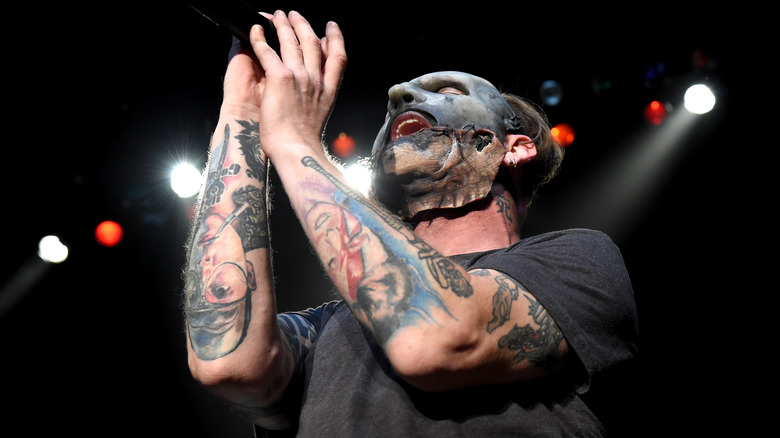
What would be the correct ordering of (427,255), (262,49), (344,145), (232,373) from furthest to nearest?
(344,145) → (262,49) → (232,373) → (427,255)

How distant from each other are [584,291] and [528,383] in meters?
0.27

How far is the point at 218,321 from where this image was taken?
1507mm

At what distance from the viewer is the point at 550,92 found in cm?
451

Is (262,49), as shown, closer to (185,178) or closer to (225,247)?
(225,247)

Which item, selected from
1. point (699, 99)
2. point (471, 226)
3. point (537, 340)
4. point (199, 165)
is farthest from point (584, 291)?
point (199, 165)

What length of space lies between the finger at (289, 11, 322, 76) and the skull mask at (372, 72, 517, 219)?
48 cm

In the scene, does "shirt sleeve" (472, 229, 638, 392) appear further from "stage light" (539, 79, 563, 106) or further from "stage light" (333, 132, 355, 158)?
"stage light" (333, 132, 355, 158)

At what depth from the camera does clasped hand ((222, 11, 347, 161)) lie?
60.0 inches

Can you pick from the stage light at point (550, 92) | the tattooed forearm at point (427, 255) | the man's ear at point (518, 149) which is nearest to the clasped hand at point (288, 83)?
the tattooed forearm at point (427, 255)

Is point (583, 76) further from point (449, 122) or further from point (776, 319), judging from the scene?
point (449, 122)

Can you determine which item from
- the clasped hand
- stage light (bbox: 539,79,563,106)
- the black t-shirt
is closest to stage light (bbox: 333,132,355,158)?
stage light (bbox: 539,79,563,106)

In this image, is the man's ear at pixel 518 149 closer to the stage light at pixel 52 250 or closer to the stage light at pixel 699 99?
the stage light at pixel 699 99

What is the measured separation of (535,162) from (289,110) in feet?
4.28

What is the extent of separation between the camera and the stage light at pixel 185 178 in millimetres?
4855
